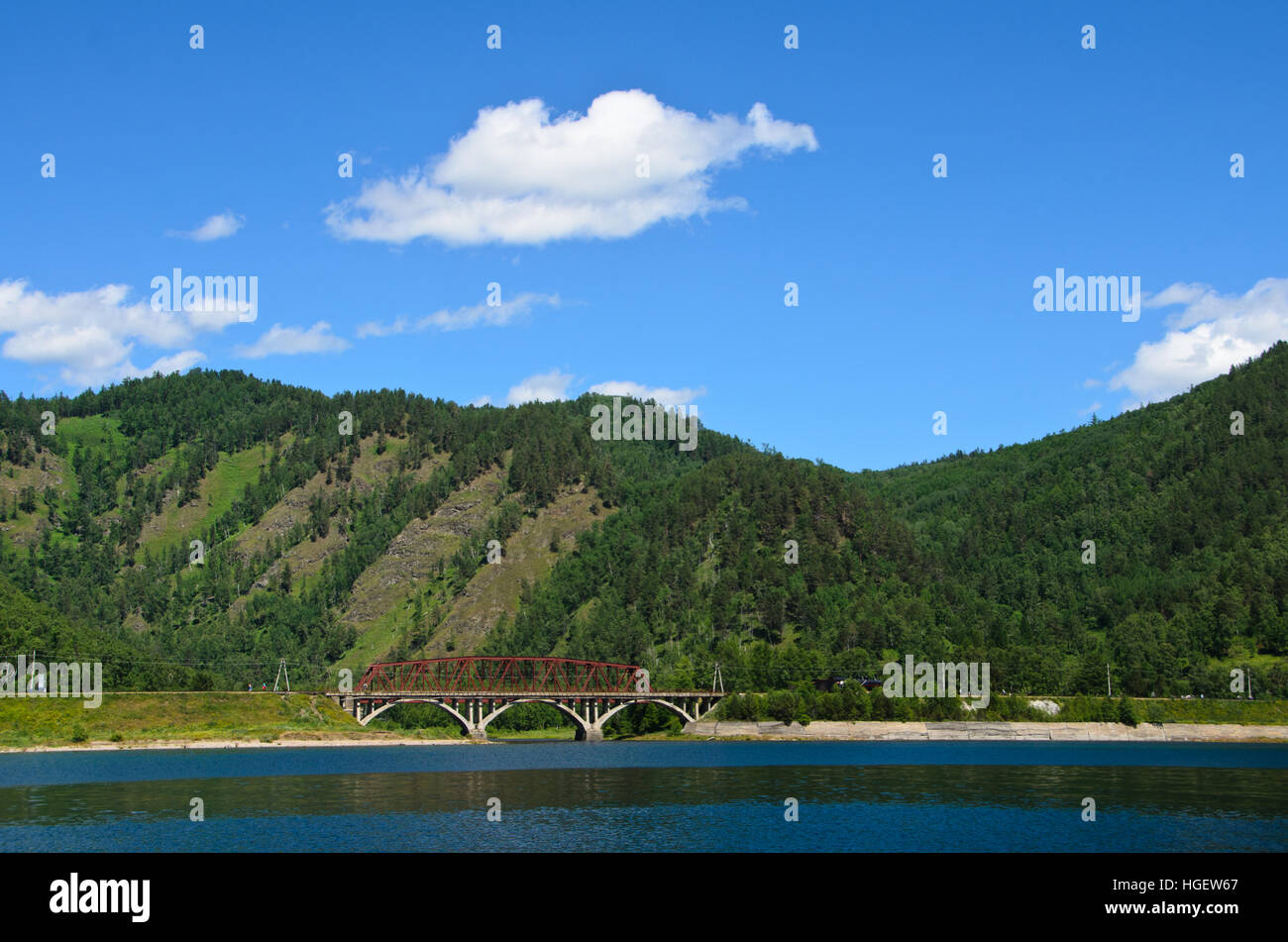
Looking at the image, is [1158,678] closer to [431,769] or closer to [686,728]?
[686,728]

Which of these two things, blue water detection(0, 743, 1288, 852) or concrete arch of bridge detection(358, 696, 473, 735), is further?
concrete arch of bridge detection(358, 696, 473, 735)

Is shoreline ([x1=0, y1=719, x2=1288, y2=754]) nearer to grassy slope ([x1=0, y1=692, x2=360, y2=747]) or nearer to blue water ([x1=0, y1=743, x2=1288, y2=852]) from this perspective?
grassy slope ([x1=0, y1=692, x2=360, y2=747])

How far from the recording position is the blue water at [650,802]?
58.9m

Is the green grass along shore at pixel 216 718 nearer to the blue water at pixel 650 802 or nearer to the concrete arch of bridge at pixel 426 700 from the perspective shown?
the concrete arch of bridge at pixel 426 700

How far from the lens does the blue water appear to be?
58.9 m

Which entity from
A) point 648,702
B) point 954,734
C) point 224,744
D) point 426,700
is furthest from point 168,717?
point 954,734

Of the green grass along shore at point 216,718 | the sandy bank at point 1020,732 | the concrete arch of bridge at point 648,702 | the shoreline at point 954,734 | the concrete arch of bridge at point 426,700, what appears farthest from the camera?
the concrete arch of bridge at point 648,702

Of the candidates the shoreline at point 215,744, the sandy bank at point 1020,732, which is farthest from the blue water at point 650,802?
the sandy bank at point 1020,732

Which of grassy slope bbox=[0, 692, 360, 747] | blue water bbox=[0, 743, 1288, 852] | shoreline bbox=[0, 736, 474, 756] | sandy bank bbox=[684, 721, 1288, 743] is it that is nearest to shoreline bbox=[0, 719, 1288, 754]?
sandy bank bbox=[684, 721, 1288, 743]

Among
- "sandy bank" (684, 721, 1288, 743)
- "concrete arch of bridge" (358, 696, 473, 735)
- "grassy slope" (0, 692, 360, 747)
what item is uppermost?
"grassy slope" (0, 692, 360, 747)

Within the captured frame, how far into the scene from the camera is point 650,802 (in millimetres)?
78688
